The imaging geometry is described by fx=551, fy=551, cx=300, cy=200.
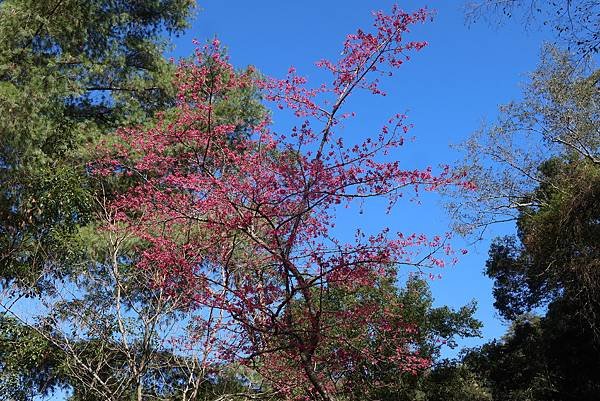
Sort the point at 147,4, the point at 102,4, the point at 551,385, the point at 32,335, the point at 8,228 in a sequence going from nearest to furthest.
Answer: the point at 32,335, the point at 8,228, the point at 102,4, the point at 147,4, the point at 551,385

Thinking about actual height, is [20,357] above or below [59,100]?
below

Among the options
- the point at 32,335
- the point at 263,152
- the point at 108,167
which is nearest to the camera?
the point at 263,152

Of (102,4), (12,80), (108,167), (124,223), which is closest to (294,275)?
(124,223)

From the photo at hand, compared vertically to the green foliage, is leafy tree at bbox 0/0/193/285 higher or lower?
higher

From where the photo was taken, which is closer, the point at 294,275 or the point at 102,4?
the point at 294,275

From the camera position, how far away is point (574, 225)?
8.12 m

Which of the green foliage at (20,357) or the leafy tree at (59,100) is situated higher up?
the leafy tree at (59,100)

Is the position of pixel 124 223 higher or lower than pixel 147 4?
lower

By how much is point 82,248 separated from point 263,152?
3.18 m

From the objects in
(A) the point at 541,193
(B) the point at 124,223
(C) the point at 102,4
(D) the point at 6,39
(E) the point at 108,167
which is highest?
(C) the point at 102,4

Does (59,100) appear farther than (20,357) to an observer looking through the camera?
Yes

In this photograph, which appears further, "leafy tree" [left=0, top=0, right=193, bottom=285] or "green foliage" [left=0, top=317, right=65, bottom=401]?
"leafy tree" [left=0, top=0, right=193, bottom=285]

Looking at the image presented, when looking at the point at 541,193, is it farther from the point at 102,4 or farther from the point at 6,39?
the point at 6,39

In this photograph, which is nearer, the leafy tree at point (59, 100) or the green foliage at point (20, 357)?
the green foliage at point (20, 357)
